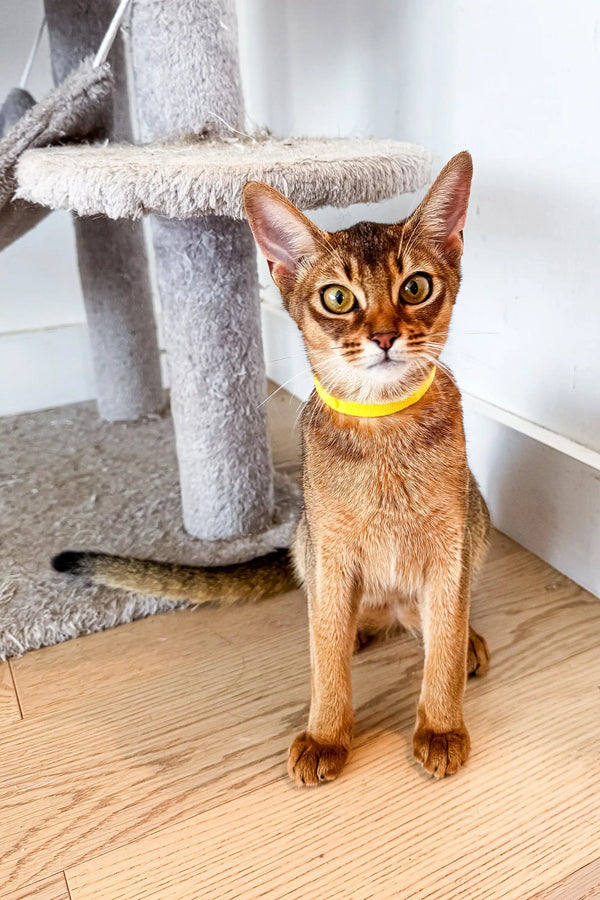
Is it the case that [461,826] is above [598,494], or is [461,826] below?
below

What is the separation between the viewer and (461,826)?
0.79 meters

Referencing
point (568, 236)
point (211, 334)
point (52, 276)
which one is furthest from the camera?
point (52, 276)

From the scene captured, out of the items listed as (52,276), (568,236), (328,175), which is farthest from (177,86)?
(52,276)

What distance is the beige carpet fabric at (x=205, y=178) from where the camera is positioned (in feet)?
3.03

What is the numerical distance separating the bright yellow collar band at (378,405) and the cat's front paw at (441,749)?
0.38 meters

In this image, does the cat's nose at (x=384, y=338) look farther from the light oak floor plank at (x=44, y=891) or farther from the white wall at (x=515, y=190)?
the light oak floor plank at (x=44, y=891)

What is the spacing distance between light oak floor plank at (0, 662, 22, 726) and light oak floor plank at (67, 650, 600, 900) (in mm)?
284

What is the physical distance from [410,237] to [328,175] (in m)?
0.21

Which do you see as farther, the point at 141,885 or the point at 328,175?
the point at 328,175

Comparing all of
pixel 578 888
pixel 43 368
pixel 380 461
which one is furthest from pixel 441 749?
pixel 43 368

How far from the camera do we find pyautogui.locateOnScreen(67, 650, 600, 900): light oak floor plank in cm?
74

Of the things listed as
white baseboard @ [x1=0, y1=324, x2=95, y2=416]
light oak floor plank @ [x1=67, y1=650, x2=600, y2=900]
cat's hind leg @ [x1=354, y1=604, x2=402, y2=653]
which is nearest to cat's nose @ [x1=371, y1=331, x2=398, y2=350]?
cat's hind leg @ [x1=354, y1=604, x2=402, y2=653]

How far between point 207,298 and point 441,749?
774mm

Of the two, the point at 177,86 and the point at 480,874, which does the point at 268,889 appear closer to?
the point at 480,874
